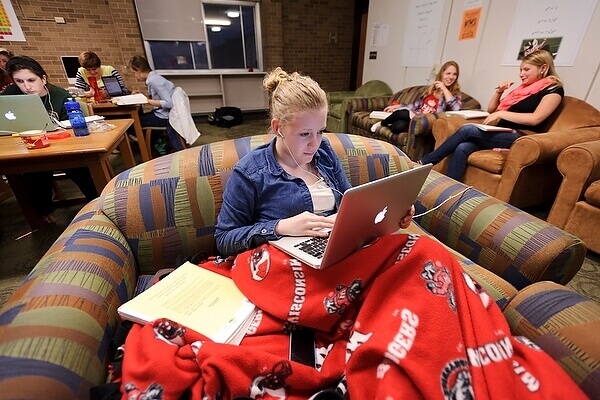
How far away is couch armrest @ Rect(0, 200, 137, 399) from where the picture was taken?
0.56 metres

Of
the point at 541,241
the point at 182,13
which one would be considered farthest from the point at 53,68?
the point at 541,241

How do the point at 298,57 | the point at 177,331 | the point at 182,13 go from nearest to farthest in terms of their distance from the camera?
the point at 177,331
the point at 182,13
the point at 298,57

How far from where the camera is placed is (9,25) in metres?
4.30

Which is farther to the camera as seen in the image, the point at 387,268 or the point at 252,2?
the point at 252,2

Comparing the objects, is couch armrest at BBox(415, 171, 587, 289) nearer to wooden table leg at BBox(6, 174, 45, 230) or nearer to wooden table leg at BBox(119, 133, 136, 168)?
wooden table leg at BBox(119, 133, 136, 168)

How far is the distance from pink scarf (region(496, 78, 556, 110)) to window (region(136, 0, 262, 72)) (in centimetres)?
464

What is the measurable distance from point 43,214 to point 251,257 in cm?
227

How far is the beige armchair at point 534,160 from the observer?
190 centimetres

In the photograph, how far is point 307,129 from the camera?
0.94m

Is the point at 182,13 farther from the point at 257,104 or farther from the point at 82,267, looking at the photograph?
the point at 82,267

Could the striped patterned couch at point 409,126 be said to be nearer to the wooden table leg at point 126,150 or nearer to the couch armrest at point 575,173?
the couch armrest at point 575,173

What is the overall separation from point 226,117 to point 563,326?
5284 millimetres

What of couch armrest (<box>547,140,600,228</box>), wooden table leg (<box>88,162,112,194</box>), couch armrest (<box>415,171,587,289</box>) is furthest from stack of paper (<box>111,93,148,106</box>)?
couch armrest (<box>547,140,600,228</box>)

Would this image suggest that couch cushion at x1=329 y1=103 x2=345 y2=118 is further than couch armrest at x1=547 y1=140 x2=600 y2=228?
Yes
